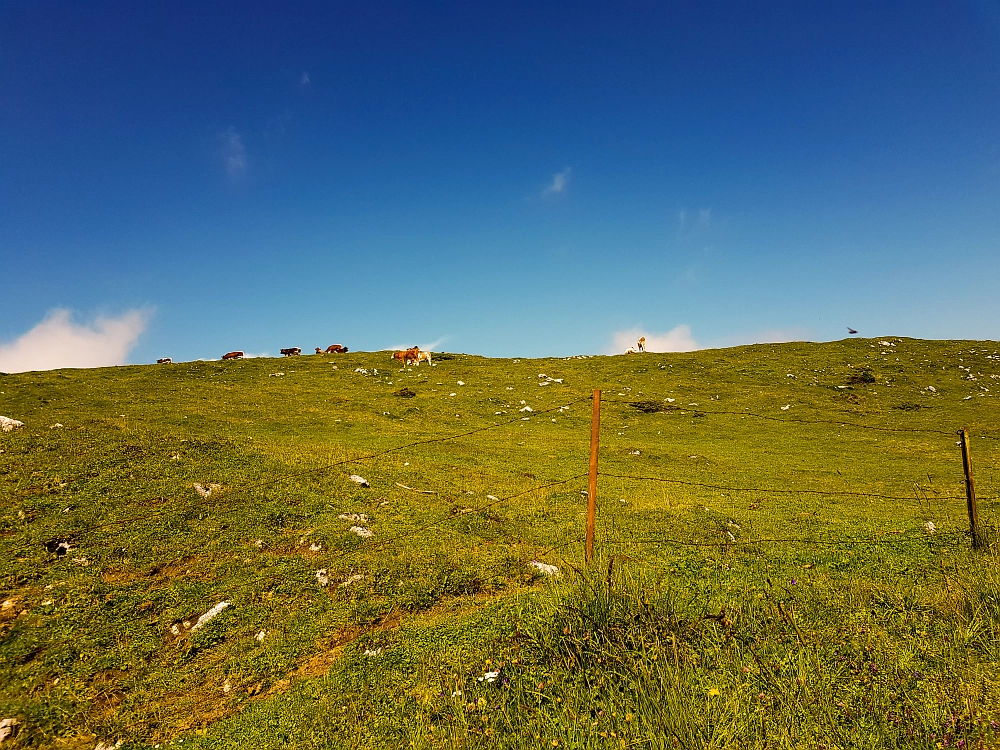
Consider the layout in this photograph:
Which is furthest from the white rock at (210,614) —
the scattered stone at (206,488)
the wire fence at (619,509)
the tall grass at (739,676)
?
the tall grass at (739,676)

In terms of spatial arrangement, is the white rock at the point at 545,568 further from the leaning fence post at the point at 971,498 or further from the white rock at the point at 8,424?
the white rock at the point at 8,424

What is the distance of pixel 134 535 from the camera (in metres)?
11.1

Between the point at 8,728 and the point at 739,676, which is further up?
the point at 739,676

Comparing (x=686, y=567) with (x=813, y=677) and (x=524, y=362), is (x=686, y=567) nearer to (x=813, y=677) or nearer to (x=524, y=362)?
(x=813, y=677)

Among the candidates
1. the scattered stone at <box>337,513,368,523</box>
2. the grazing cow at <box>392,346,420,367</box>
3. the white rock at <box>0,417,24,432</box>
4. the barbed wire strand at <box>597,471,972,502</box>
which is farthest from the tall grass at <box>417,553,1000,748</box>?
the grazing cow at <box>392,346,420,367</box>

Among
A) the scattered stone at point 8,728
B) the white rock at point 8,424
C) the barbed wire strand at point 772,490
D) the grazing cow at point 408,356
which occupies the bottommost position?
the barbed wire strand at point 772,490

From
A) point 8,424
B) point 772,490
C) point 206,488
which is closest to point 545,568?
point 206,488

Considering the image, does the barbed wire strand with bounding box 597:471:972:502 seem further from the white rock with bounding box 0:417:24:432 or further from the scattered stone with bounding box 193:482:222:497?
the white rock with bounding box 0:417:24:432

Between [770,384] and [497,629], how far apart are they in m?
38.9

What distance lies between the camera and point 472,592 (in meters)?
9.78

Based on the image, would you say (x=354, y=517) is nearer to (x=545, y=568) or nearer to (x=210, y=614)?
(x=210, y=614)

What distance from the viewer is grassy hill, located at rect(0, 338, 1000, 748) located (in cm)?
495

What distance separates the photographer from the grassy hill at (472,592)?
495 cm

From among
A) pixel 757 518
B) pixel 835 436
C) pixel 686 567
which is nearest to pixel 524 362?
pixel 835 436
